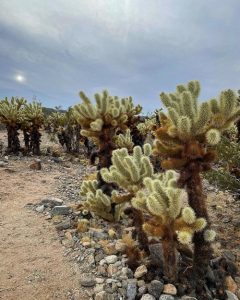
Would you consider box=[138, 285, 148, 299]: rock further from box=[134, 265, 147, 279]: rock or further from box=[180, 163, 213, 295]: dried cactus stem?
box=[180, 163, 213, 295]: dried cactus stem

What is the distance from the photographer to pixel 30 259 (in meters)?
5.51

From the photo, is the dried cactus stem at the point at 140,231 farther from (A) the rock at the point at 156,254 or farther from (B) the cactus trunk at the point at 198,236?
(B) the cactus trunk at the point at 198,236

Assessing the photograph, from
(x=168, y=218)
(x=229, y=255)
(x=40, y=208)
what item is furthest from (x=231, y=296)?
(x=40, y=208)

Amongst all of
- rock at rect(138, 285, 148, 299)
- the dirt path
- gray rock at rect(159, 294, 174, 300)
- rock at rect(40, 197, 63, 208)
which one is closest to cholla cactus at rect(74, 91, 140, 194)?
rock at rect(40, 197, 63, 208)

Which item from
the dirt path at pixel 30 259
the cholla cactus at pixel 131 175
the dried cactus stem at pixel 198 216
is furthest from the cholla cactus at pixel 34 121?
the dried cactus stem at pixel 198 216

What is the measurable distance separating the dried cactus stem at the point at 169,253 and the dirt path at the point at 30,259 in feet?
3.86

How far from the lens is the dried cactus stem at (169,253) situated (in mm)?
4298

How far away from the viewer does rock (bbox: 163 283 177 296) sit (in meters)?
4.36

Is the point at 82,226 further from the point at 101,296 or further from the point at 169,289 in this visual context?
the point at 169,289

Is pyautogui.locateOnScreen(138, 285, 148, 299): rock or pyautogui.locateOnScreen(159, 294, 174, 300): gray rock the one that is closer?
pyautogui.locateOnScreen(159, 294, 174, 300): gray rock

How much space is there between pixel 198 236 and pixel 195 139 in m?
1.34

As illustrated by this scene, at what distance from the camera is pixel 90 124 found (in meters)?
7.29

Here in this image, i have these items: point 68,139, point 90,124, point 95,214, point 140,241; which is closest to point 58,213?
point 95,214

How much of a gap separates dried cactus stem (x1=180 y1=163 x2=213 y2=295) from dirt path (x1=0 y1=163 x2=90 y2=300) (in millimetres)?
1573
